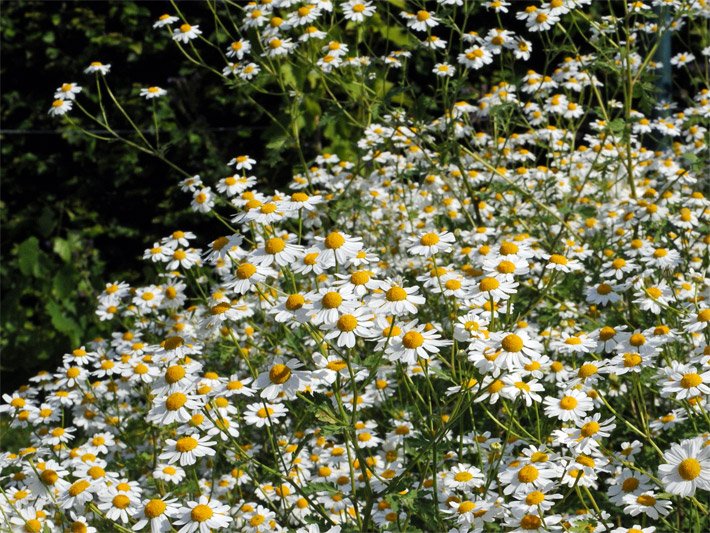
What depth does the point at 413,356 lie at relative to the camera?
2043 millimetres

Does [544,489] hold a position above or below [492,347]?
below

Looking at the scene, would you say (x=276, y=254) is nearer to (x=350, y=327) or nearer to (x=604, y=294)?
(x=350, y=327)

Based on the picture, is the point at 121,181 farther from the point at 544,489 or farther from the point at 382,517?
the point at 544,489

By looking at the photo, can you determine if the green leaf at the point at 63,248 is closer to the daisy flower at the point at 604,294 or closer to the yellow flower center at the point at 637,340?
the daisy flower at the point at 604,294

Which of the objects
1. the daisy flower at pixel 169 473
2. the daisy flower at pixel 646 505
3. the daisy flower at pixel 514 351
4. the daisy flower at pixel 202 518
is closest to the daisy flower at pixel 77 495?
the daisy flower at pixel 169 473

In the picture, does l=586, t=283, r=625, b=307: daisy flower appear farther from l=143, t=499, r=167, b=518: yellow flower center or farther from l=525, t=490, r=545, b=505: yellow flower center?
l=143, t=499, r=167, b=518: yellow flower center

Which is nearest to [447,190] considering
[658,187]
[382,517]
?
[658,187]

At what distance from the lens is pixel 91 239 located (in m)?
5.89

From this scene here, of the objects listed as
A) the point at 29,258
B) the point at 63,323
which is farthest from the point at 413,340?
the point at 29,258

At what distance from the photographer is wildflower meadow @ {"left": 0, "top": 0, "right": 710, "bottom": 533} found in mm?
2074

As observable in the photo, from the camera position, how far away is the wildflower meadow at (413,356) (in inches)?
81.7

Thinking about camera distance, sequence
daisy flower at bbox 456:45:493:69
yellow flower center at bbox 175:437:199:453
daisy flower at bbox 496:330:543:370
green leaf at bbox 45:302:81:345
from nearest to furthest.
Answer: daisy flower at bbox 496:330:543:370 → yellow flower center at bbox 175:437:199:453 → daisy flower at bbox 456:45:493:69 → green leaf at bbox 45:302:81:345

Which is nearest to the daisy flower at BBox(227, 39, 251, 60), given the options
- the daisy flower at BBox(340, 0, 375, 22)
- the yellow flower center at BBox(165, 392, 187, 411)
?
the daisy flower at BBox(340, 0, 375, 22)

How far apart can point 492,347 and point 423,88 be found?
4197 millimetres
